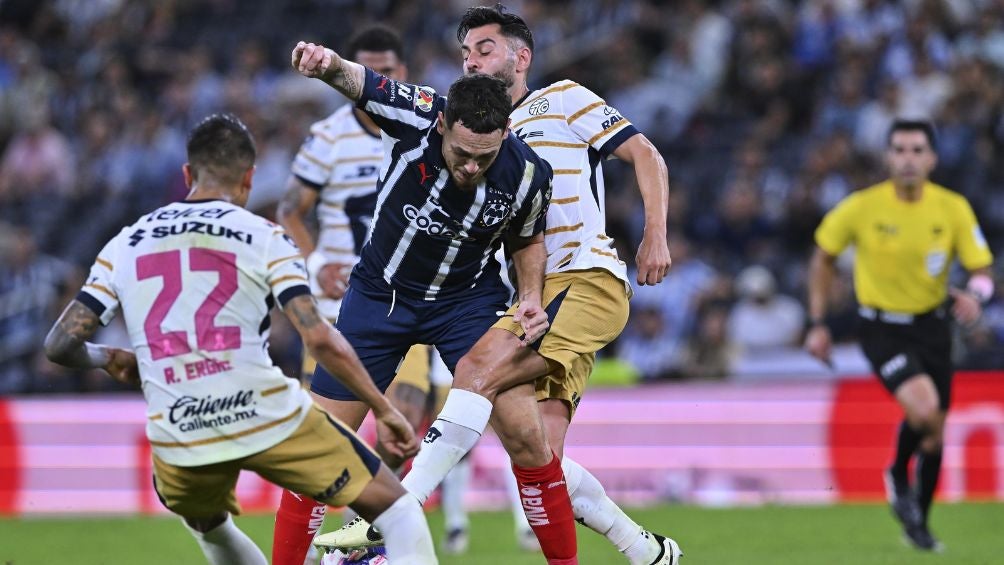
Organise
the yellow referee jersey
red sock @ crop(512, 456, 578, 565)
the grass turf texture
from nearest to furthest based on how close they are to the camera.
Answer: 1. red sock @ crop(512, 456, 578, 565)
2. the grass turf texture
3. the yellow referee jersey

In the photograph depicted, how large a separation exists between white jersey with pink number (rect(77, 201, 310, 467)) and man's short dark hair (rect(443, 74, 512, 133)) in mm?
1035

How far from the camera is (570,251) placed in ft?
22.6

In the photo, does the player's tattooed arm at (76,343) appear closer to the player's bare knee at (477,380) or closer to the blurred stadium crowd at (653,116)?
the player's bare knee at (477,380)

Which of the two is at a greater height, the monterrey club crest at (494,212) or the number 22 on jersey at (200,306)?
the monterrey club crest at (494,212)

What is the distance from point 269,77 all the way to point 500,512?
797 centimetres

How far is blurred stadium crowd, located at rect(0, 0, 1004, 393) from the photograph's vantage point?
1474cm

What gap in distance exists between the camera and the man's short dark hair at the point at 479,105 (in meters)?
6.08

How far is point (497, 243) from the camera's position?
6.78 meters

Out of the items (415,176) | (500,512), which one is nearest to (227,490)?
(415,176)

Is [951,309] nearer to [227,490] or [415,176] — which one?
[415,176]

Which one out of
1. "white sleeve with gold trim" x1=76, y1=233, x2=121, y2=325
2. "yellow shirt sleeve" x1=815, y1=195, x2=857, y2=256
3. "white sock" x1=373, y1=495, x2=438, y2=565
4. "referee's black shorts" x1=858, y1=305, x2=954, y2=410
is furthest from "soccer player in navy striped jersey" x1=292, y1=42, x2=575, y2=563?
"yellow shirt sleeve" x1=815, y1=195, x2=857, y2=256

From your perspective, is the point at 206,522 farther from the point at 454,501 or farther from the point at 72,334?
the point at 454,501

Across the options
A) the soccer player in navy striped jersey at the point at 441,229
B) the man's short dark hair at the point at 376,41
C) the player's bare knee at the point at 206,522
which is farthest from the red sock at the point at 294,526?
the man's short dark hair at the point at 376,41

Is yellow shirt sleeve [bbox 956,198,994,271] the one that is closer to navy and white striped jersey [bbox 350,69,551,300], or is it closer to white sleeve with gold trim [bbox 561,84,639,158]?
white sleeve with gold trim [bbox 561,84,639,158]
